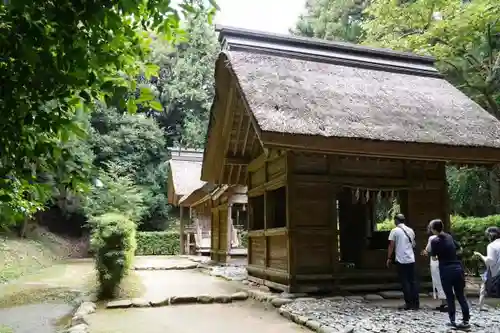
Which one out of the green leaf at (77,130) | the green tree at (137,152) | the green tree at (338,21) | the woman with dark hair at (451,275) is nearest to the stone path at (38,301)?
the green leaf at (77,130)

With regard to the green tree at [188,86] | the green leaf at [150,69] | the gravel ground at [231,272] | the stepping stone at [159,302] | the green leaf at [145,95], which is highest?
the green tree at [188,86]

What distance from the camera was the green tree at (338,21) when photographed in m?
20.7

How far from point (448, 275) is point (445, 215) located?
343 centimetres

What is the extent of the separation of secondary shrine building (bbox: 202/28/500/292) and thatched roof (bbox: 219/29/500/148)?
0.03 metres

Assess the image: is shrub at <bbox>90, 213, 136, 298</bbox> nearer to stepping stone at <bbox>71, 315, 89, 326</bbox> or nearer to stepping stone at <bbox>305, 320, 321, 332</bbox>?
stepping stone at <bbox>71, 315, 89, 326</bbox>

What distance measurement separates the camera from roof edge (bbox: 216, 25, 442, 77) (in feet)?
30.0

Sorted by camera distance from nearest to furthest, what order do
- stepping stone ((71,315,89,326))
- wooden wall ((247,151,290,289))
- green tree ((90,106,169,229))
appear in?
stepping stone ((71,315,89,326)) < wooden wall ((247,151,290,289)) < green tree ((90,106,169,229))

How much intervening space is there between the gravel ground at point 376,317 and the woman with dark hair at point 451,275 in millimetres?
200

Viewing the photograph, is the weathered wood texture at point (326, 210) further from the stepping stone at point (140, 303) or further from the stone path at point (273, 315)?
the stepping stone at point (140, 303)

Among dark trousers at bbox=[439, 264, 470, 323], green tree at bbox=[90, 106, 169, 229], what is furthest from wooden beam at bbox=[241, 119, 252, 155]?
green tree at bbox=[90, 106, 169, 229]

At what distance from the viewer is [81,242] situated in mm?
24609

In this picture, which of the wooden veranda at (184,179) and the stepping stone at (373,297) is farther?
the wooden veranda at (184,179)

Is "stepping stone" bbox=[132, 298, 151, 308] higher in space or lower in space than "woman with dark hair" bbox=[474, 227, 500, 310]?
lower

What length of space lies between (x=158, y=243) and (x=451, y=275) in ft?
66.4
